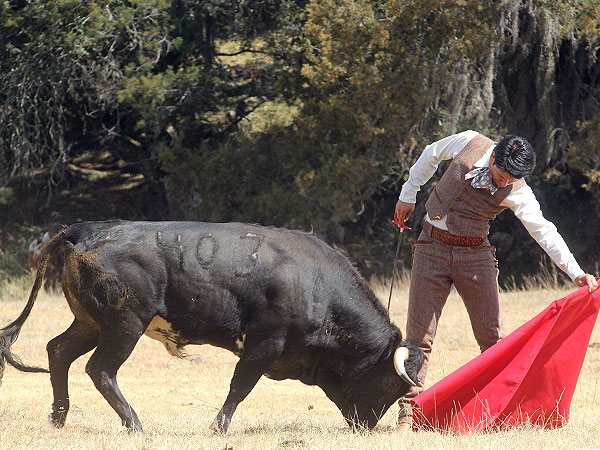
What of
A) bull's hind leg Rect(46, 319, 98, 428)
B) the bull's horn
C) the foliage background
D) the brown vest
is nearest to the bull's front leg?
the bull's horn

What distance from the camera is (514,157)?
564 cm

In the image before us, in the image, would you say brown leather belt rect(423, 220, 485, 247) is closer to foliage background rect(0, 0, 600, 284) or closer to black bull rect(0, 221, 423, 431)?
black bull rect(0, 221, 423, 431)

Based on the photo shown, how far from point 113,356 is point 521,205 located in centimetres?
295

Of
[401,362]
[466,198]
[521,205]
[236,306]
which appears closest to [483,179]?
[466,198]

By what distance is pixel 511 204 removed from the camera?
5.90 metres

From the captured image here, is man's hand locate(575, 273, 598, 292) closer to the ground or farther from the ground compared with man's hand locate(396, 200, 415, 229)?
closer to the ground

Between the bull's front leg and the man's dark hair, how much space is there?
1930 mm

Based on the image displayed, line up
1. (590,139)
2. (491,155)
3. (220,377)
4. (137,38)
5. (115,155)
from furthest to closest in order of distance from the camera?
(115,155)
(137,38)
(590,139)
(220,377)
(491,155)

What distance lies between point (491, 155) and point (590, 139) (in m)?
9.83

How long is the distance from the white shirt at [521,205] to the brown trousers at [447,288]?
0.22 m

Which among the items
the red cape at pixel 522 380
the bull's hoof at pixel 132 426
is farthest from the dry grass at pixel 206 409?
the red cape at pixel 522 380

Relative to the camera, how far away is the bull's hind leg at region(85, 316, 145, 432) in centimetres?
612

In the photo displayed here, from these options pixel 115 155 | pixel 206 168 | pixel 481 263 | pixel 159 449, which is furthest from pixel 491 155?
pixel 115 155

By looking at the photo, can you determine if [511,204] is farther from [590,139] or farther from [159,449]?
[590,139]
